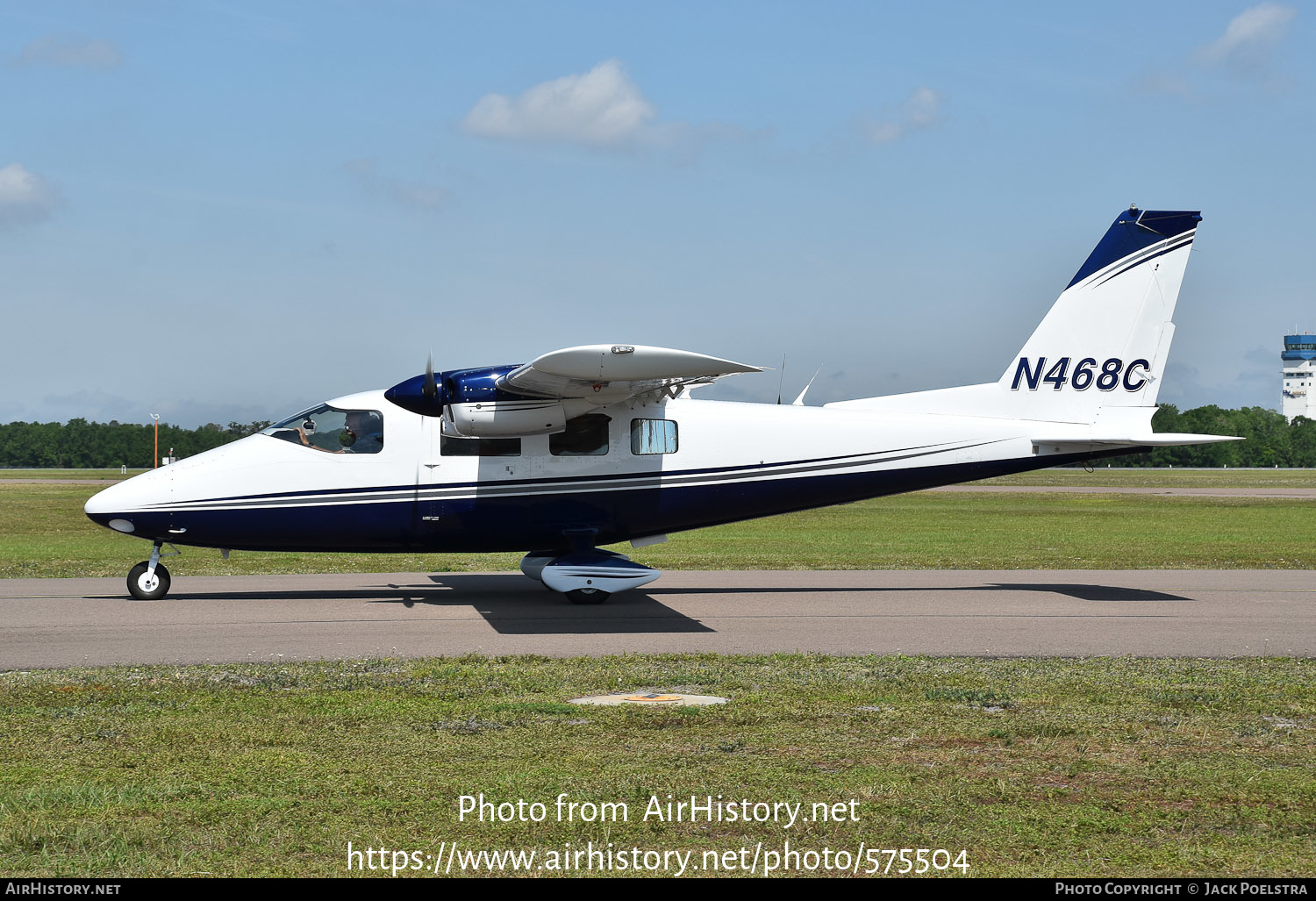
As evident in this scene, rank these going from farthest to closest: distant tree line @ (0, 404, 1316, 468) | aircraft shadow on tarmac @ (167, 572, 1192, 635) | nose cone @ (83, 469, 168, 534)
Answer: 1. distant tree line @ (0, 404, 1316, 468)
2. nose cone @ (83, 469, 168, 534)
3. aircraft shadow on tarmac @ (167, 572, 1192, 635)

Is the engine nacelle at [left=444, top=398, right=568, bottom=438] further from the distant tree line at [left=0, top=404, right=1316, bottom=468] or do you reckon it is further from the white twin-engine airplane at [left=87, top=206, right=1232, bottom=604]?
the distant tree line at [left=0, top=404, right=1316, bottom=468]

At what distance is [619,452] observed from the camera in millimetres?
15922

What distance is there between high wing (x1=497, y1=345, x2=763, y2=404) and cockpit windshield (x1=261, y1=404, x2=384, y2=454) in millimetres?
2166

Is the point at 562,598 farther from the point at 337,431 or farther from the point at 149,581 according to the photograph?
the point at 149,581

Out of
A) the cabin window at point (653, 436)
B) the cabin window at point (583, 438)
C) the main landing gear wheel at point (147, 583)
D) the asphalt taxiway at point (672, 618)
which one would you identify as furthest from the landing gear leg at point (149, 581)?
the cabin window at point (653, 436)

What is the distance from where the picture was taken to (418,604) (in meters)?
15.8

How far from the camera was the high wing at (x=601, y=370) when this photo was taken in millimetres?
12727

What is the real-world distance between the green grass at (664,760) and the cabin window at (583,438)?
5.09 meters

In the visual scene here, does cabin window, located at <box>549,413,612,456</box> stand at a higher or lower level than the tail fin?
lower

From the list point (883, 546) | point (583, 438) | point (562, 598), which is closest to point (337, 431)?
point (583, 438)

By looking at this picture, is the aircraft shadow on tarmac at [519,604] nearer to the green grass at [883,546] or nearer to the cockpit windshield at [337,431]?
the cockpit windshield at [337,431]

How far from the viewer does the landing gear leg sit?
624 inches

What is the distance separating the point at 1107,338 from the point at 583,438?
307 inches

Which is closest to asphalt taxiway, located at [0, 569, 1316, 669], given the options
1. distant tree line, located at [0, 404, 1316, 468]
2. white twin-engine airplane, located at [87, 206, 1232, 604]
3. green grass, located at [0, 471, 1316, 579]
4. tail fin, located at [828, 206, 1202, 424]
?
white twin-engine airplane, located at [87, 206, 1232, 604]
